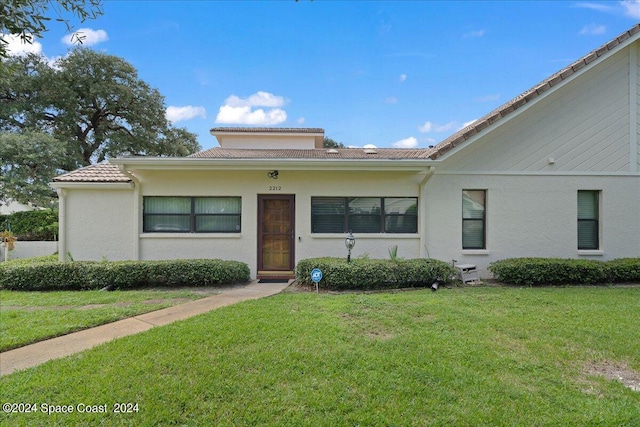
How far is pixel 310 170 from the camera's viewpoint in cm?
857

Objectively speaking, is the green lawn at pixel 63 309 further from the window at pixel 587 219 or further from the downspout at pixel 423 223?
the window at pixel 587 219

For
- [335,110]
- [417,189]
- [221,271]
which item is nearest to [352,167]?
[417,189]

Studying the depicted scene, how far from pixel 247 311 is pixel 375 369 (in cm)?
270

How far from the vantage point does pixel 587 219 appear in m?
9.08

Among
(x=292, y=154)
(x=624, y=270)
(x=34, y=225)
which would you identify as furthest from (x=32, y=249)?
(x=624, y=270)

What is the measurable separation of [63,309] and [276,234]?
16.1 feet

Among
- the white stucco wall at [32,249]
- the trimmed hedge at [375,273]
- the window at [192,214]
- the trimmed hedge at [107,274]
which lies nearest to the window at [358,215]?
the trimmed hedge at [375,273]

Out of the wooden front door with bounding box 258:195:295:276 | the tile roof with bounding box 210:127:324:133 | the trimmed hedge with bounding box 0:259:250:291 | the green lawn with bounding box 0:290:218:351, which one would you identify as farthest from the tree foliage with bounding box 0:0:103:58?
the tile roof with bounding box 210:127:324:133

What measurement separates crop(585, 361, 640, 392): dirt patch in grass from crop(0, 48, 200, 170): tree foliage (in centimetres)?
2770

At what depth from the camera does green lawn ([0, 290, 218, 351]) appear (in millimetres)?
4398

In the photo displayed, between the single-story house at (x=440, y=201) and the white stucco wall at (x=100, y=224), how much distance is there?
0.09 ft

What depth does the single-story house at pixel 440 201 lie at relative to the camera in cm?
879

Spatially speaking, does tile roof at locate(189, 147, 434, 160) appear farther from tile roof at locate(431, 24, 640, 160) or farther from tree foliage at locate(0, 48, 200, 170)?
tree foliage at locate(0, 48, 200, 170)

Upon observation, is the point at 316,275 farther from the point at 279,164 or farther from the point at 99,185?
the point at 99,185
